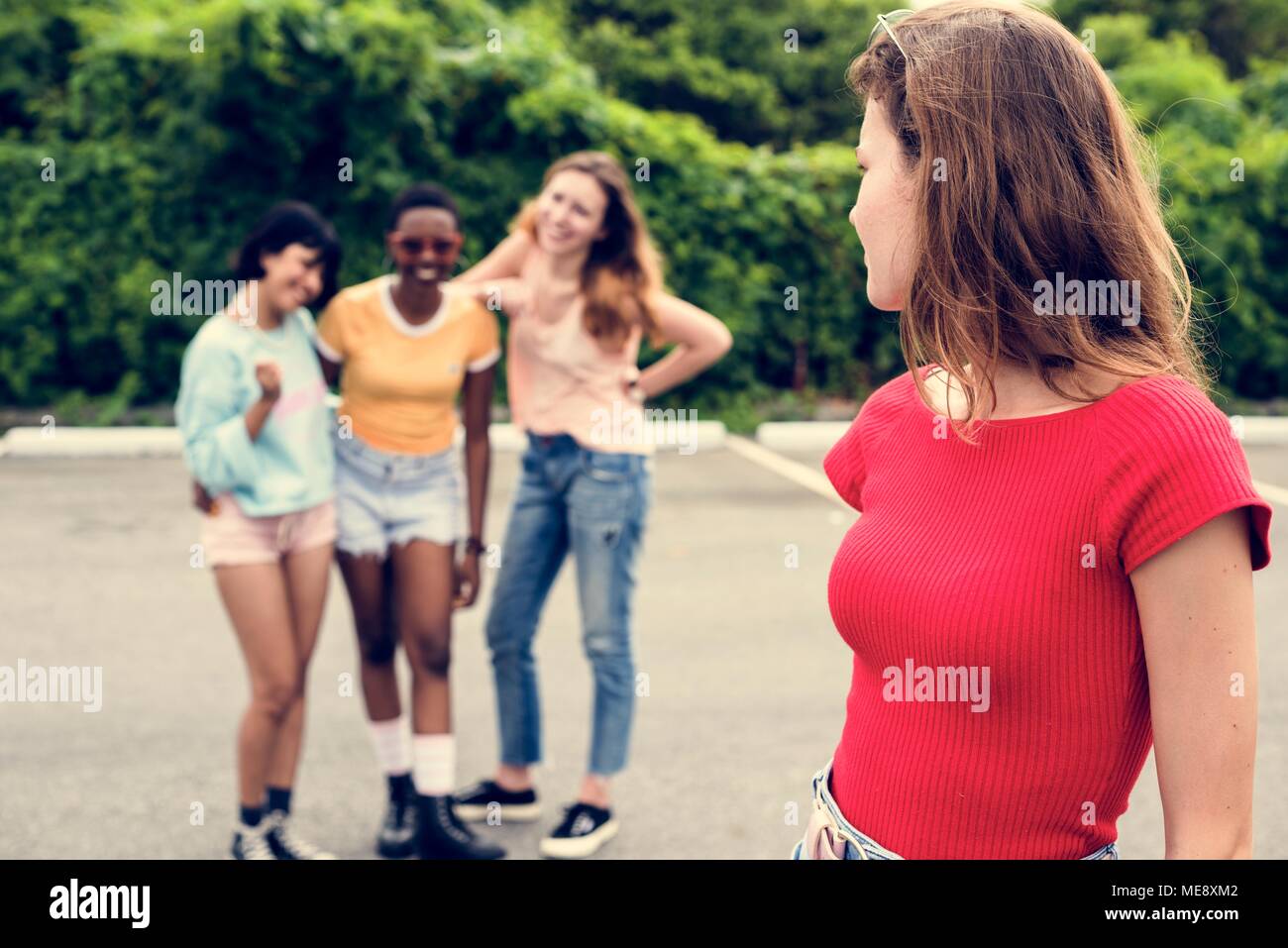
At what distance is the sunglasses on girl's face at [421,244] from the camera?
158 inches

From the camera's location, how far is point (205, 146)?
13000mm

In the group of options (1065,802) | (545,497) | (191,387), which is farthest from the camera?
(545,497)

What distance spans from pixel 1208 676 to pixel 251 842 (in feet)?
10.3

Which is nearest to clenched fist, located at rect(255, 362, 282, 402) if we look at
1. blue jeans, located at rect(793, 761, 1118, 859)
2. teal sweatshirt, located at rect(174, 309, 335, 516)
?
teal sweatshirt, located at rect(174, 309, 335, 516)

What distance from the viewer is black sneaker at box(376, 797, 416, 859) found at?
4059 mm

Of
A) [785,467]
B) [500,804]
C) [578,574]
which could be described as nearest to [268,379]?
[578,574]

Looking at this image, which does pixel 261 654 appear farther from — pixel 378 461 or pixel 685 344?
pixel 685 344

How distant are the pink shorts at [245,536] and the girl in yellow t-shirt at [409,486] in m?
0.17

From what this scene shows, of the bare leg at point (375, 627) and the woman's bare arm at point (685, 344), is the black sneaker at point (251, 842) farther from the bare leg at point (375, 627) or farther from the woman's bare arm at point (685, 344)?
the woman's bare arm at point (685, 344)

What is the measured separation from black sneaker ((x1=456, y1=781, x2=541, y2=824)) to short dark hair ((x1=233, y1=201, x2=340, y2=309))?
169 cm

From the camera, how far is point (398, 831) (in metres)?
4.11
